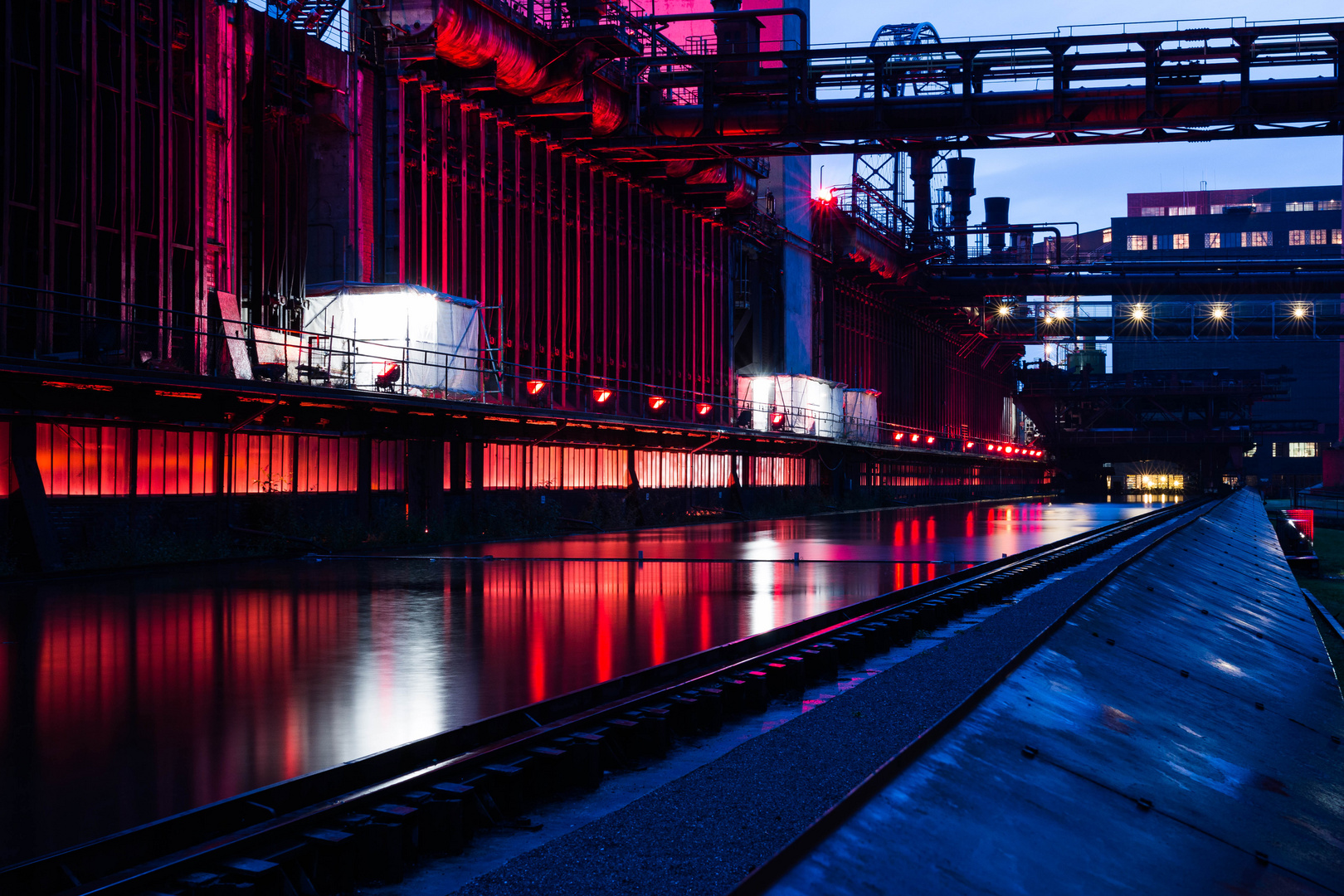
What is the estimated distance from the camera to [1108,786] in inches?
325

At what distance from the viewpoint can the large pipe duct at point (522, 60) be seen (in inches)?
1181

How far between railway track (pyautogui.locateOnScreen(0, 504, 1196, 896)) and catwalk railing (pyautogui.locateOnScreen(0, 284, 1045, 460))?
460 inches

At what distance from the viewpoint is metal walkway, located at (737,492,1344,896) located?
564 centimetres

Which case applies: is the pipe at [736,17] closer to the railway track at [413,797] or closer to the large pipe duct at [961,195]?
the large pipe duct at [961,195]

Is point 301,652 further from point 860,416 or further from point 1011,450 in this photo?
point 1011,450

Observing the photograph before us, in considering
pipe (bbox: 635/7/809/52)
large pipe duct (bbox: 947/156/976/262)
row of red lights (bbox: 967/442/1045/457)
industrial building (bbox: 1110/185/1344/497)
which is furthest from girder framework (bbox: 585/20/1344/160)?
industrial building (bbox: 1110/185/1344/497)

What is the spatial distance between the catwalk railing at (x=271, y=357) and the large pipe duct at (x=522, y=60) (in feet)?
24.3

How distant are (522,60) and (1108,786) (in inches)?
1123

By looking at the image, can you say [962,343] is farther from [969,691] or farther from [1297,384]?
[969,691]

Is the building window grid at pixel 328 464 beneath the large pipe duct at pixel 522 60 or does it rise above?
beneath

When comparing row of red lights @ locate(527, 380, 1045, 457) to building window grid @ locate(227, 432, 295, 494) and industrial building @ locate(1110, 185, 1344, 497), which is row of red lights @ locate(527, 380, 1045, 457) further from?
industrial building @ locate(1110, 185, 1344, 497)

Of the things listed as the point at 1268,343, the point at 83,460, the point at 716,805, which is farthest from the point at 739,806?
the point at 1268,343

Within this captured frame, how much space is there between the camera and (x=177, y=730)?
729 centimetres

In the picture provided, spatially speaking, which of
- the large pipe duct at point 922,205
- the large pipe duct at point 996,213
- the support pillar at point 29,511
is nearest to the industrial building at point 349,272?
the support pillar at point 29,511
